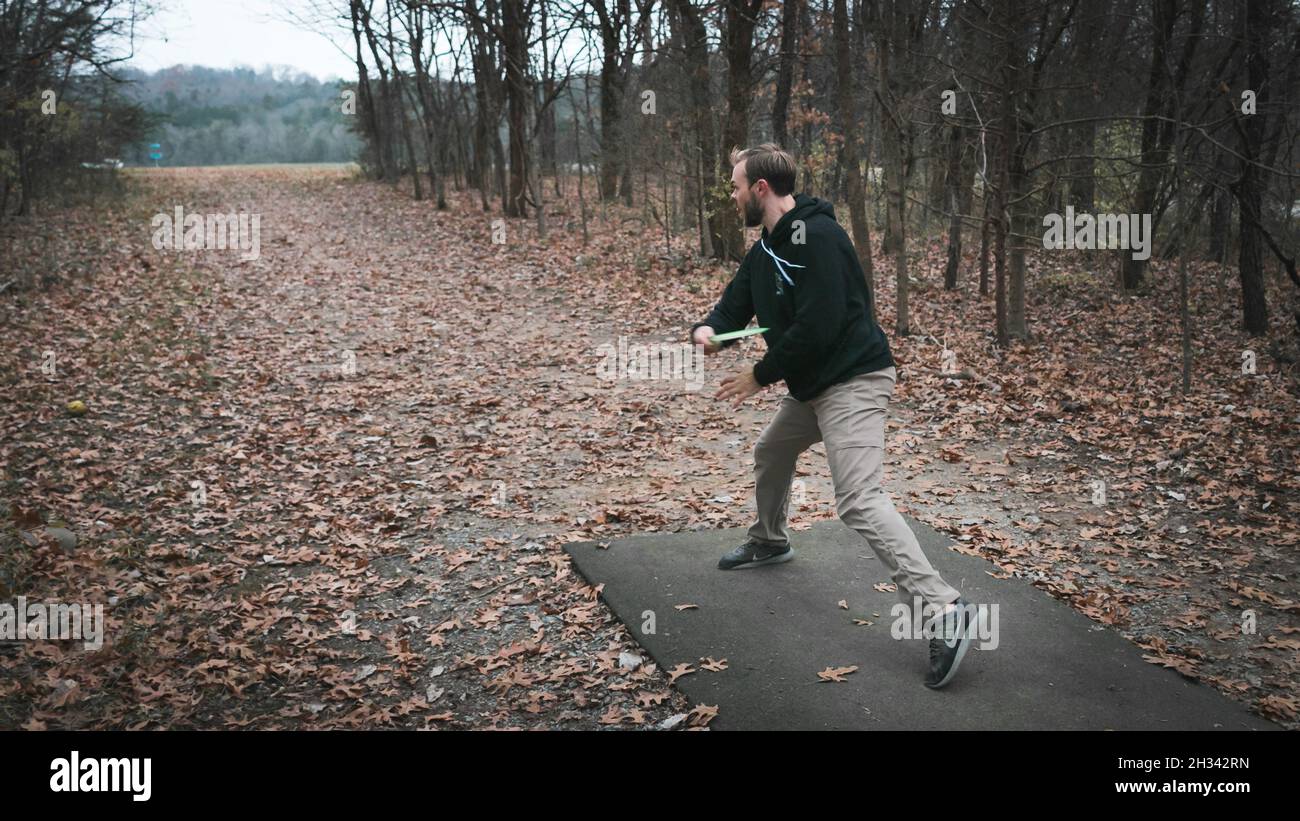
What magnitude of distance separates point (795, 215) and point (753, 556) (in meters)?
2.25

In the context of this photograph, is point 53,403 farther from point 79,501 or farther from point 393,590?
point 393,590

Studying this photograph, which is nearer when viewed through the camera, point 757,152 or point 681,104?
point 757,152

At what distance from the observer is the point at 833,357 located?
14.5 ft

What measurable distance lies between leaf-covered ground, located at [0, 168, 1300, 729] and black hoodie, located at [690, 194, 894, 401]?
60.5 inches

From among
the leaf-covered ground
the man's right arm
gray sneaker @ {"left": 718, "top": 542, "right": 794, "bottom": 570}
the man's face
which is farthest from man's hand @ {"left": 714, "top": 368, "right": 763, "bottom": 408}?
gray sneaker @ {"left": 718, "top": 542, "right": 794, "bottom": 570}

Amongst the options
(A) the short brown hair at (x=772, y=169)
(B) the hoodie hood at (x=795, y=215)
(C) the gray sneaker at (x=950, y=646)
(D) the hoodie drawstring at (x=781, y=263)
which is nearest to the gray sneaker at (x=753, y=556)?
(C) the gray sneaker at (x=950, y=646)

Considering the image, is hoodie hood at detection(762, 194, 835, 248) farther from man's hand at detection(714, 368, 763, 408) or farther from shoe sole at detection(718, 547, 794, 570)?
shoe sole at detection(718, 547, 794, 570)

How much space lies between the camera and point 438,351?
13477mm

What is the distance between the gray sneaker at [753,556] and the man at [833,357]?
1.29m

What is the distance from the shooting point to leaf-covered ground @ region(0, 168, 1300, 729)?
15.8ft

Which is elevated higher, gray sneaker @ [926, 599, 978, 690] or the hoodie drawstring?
the hoodie drawstring

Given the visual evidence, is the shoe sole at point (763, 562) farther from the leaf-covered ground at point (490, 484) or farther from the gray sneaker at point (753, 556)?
the leaf-covered ground at point (490, 484)

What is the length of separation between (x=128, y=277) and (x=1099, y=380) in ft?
54.2

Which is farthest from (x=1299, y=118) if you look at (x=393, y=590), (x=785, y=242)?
(x=393, y=590)
